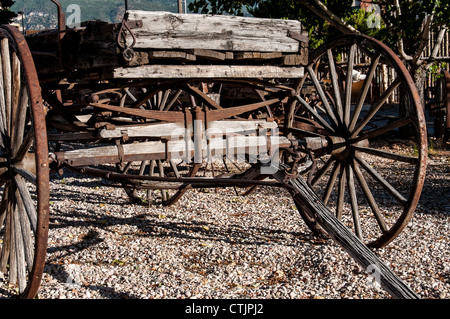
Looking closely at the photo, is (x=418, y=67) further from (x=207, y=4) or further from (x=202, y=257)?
(x=202, y=257)

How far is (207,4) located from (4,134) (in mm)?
6288

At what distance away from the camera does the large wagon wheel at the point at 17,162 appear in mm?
2740

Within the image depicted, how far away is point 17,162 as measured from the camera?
129 inches

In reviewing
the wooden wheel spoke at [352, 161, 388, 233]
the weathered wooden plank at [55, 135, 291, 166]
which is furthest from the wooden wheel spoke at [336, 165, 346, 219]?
the weathered wooden plank at [55, 135, 291, 166]

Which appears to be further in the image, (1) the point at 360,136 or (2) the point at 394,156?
(1) the point at 360,136

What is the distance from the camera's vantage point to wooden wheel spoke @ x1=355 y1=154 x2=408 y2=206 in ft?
12.0

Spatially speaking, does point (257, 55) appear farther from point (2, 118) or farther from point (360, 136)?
point (2, 118)

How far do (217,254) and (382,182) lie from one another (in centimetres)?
144

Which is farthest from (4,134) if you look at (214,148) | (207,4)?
(207,4)

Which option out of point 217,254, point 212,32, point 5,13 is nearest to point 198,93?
point 212,32

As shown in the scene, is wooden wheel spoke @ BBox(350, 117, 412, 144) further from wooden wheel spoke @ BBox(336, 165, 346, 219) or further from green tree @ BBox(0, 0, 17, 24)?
green tree @ BBox(0, 0, 17, 24)

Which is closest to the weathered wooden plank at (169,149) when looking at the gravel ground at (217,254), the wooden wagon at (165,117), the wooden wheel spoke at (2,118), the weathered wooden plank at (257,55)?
the wooden wagon at (165,117)

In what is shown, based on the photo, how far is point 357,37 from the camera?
12.9 ft

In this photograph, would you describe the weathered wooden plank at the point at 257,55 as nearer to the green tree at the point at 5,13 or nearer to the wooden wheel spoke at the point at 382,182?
the wooden wheel spoke at the point at 382,182
